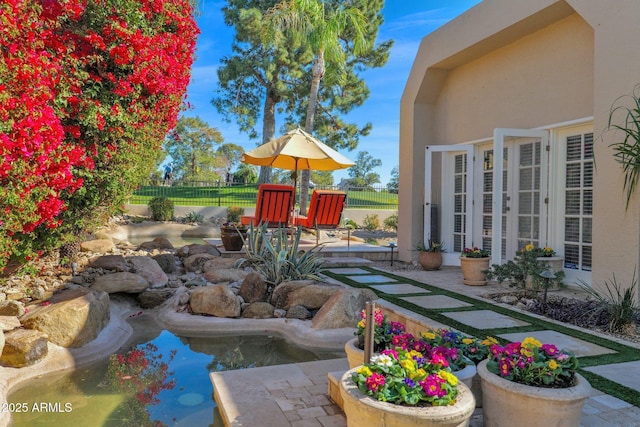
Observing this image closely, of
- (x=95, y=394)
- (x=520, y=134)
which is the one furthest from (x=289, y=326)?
(x=520, y=134)

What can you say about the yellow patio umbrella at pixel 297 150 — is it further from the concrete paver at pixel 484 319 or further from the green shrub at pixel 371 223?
the green shrub at pixel 371 223

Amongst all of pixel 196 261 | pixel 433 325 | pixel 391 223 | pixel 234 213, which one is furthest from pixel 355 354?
pixel 234 213

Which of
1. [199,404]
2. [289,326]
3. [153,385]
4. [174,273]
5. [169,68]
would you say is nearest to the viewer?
[199,404]

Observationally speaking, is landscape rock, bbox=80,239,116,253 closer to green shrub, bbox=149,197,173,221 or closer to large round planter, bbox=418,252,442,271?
large round planter, bbox=418,252,442,271

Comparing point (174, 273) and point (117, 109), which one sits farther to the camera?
Result: point (174, 273)

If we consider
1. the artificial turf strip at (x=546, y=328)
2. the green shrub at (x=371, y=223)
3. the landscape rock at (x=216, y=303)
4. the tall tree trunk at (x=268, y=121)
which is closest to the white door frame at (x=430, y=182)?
the artificial turf strip at (x=546, y=328)

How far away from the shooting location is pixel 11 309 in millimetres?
4043

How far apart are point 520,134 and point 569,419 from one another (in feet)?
15.4

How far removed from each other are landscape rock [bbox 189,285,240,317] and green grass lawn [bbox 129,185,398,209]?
13.4 metres

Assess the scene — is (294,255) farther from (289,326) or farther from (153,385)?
(153,385)

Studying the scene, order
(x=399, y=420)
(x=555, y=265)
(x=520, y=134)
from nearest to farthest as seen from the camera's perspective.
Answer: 1. (x=399, y=420)
2. (x=555, y=265)
3. (x=520, y=134)

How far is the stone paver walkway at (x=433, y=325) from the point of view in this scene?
2348mm

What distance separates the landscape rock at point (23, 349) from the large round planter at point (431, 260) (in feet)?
17.3

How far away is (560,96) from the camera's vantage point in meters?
5.70
